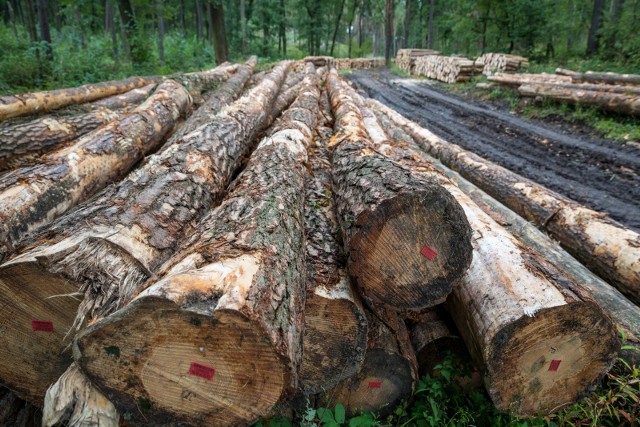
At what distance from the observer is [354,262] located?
2.01 meters

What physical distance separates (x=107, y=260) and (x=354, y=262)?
49.6 inches

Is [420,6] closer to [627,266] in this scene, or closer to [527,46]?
[527,46]

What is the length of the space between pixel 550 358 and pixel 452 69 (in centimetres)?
1663

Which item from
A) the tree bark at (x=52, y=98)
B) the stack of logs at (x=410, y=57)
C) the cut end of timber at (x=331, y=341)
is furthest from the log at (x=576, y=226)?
the stack of logs at (x=410, y=57)

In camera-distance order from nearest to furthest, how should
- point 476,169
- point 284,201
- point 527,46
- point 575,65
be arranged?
point 284,201, point 476,169, point 575,65, point 527,46

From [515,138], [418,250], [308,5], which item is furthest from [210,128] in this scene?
[308,5]

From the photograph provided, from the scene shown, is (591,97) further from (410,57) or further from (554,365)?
(410,57)

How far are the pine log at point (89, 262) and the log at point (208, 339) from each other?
0.28 meters

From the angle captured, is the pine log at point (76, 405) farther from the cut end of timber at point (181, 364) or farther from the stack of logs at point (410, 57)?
the stack of logs at point (410, 57)

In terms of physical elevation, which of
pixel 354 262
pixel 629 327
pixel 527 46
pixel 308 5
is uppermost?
pixel 308 5

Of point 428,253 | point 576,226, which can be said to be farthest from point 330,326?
point 576,226

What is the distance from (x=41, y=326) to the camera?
1.82 m

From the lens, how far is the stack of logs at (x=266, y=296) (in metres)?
1.46

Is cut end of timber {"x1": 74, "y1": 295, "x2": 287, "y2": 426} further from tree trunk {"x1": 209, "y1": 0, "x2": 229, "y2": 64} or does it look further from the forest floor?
tree trunk {"x1": 209, "y1": 0, "x2": 229, "y2": 64}
